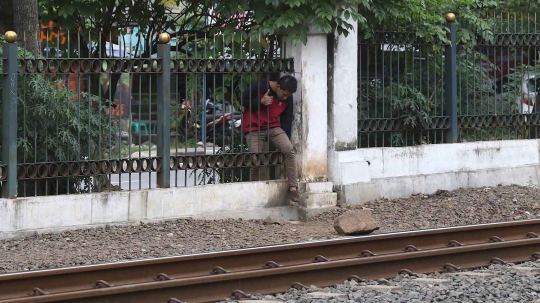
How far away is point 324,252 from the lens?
8.87 metres

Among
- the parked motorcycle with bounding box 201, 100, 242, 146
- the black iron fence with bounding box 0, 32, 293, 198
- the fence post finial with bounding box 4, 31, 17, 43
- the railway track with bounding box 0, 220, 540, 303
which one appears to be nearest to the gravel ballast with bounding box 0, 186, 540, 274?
the black iron fence with bounding box 0, 32, 293, 198

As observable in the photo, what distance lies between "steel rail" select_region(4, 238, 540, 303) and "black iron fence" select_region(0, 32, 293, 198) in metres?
3.71

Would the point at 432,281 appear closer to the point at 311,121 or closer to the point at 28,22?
the point at 311,121

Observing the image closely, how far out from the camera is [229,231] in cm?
1096

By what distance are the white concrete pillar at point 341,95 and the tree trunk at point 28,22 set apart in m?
3.71

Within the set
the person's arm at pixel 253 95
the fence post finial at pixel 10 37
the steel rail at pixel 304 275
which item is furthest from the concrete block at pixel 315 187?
the fence post finial at pixel 10 37

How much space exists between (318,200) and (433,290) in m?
4.91

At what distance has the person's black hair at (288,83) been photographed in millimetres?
11672

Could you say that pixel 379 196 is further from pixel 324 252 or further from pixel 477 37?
pixel 324 252

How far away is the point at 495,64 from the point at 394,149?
2673 mm

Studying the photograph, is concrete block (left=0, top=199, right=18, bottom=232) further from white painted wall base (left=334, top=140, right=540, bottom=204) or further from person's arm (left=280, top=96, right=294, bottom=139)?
white painted wall base (left=334, top=140, right=540, bottom=204)

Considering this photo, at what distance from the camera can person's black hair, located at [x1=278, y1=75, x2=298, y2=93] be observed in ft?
38.3

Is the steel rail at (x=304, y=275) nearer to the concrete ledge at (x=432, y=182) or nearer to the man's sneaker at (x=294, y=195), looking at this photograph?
the man's sneaker at (x=294, y=195)

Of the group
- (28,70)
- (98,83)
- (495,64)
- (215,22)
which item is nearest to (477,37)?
(495,64)
